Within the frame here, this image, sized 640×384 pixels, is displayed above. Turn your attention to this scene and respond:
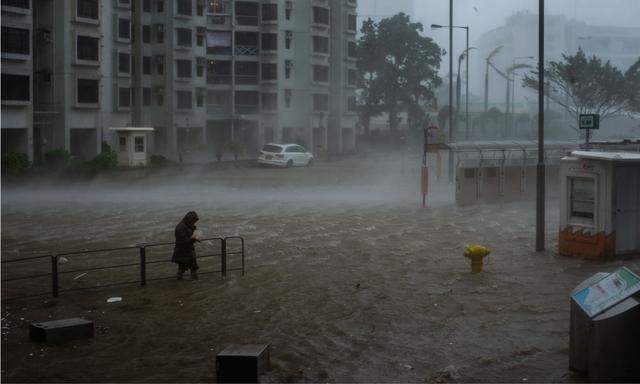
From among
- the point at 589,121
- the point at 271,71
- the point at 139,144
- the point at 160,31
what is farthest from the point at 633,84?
the point at 589,121

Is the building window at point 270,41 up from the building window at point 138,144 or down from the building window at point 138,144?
up

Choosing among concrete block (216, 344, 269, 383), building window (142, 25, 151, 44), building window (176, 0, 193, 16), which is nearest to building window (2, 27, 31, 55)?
building window (142, 25, 151, 44)

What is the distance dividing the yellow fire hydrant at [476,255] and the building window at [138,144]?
31.6 metres

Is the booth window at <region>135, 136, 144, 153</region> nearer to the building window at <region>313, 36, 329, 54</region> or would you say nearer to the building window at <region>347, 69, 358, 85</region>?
the building window at <region>313, 36, 329, 54</region>

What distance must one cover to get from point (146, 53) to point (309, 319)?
4604 cm

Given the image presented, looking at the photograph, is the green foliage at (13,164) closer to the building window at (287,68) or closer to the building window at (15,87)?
the building window at (15,87)

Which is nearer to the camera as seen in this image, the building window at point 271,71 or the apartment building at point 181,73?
the apartment building at point 181,73

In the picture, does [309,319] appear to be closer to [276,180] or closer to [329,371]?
[329,371]

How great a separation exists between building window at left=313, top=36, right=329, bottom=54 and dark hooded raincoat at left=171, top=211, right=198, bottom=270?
161ft

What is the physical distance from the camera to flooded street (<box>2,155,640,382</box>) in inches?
368

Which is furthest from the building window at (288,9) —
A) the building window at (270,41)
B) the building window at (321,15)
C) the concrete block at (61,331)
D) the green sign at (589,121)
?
the concrete block at (61,331)

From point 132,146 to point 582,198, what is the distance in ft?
103

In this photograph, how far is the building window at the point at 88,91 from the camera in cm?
4462

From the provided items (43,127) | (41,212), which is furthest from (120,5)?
(41,212)
